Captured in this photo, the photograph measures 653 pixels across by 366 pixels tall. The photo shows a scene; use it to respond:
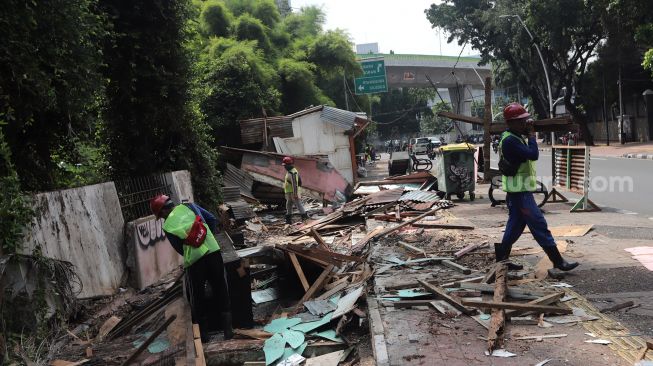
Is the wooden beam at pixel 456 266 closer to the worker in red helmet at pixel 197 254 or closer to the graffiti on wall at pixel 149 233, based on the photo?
the worker in red helmet at pixel 197 254

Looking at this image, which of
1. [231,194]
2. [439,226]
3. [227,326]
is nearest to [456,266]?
[227,326]

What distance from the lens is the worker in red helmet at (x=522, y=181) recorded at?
568 cm

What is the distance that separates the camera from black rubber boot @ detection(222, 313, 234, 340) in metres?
5.66

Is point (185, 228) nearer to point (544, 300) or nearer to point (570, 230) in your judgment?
point (544, 300)

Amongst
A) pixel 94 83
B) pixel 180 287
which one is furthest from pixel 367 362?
pixel 94 83

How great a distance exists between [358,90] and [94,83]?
25820 millimetres

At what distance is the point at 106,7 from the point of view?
9.13 metres

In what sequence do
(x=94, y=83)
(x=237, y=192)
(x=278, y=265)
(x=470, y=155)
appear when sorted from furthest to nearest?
(x=237, y=192)
(x=470, y=155)
(x=278, y=265)
(x=94, y=83)

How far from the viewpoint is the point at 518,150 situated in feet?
19.1

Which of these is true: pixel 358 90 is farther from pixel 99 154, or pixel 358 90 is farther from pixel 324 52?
pixel 99 154

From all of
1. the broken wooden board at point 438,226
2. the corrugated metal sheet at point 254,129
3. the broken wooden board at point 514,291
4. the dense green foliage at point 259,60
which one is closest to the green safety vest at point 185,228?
the broken wooden board at point 514,291

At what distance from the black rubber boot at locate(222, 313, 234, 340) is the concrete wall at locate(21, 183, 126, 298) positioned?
2.06m

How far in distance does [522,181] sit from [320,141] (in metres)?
17.2

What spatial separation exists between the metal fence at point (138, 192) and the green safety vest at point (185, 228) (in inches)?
121
